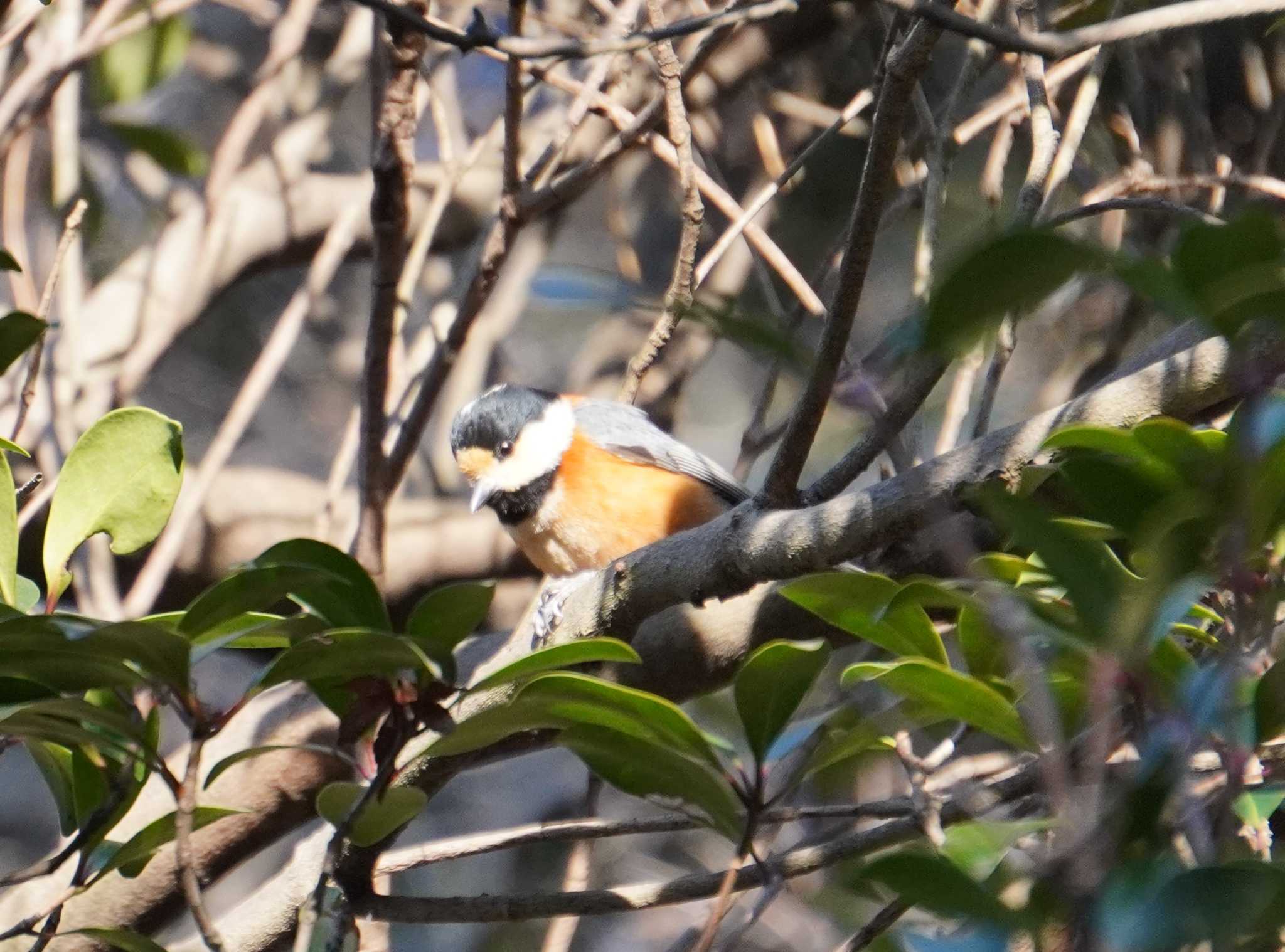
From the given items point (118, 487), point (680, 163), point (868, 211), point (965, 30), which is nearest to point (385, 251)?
point (680, 163)

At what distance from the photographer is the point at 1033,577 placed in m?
1.59

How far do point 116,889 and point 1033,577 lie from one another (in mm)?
1834

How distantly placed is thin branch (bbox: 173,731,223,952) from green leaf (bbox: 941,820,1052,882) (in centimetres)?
70

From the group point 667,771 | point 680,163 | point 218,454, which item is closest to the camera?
point 667,771

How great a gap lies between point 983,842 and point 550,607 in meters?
1.51

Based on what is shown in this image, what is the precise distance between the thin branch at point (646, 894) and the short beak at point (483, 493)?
1925 millimetres

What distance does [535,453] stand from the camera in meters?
3.67

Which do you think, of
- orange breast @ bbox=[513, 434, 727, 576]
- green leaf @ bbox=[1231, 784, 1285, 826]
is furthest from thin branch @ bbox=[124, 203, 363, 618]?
green leaf @ bbox=[1231, 784, 1285, 826]

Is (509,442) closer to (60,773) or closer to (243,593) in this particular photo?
(60,773)

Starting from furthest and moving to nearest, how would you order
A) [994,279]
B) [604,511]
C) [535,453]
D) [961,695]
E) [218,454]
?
[535,453] < [604,511] < [218,454] < [961,695] < [994,279]

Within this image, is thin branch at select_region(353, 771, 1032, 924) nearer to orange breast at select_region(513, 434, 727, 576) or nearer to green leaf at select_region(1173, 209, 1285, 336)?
green leaf at select_region(1173, 209, 1285, 336)

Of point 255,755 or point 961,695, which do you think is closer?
point 961,695

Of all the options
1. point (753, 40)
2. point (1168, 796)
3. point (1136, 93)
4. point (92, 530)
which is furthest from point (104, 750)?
point (753, 40)

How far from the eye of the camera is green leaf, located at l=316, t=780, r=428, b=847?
57.7 inches
